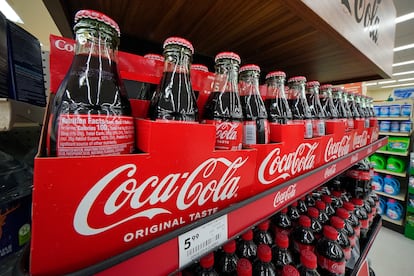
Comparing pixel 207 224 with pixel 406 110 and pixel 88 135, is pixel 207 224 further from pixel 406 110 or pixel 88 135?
pixel 406 110

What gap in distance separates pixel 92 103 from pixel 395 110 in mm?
4164

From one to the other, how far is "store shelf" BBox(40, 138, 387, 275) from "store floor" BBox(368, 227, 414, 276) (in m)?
2.61

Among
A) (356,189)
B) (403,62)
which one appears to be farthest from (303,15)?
(403,62)

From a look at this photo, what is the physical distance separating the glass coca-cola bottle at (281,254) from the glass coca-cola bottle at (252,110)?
41 centimetres

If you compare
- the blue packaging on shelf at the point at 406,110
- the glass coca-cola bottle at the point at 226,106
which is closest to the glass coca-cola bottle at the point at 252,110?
the glass coca-cola bottle at the point at 226,106

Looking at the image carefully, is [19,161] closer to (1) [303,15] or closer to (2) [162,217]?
(2) [162,217]

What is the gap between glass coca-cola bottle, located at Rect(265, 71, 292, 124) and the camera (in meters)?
0.74

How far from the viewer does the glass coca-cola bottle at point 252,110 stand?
55 centimetres

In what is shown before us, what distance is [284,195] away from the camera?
540 mm

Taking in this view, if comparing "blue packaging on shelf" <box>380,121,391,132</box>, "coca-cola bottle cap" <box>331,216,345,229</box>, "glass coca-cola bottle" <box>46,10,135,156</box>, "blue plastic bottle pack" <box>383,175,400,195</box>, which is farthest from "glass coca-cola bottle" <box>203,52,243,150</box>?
"blue plastic bottle pack" <box>383,175,400,195</box>

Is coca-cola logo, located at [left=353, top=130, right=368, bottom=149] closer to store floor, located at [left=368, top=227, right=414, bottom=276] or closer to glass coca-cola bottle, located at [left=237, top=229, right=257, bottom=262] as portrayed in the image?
glass coca-cola bottle, located at [left=237, top=229, right=257, bottom=262]

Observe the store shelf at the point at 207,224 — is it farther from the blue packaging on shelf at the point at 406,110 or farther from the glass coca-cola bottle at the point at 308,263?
the blue packaging on shelf at the point at 406,110

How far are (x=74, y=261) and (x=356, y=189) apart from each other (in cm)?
187

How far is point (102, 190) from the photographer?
255mm
